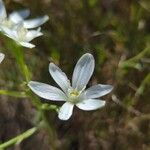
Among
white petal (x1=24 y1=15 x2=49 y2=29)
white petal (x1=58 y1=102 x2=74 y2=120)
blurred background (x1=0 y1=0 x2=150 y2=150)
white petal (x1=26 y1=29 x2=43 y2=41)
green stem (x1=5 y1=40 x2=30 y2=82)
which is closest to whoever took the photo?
white petal (x1=58 y1=102 x2=74 y2=120)

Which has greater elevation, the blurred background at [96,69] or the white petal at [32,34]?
the white petal at [32,34]

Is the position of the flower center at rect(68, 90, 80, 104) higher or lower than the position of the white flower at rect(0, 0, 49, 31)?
lower

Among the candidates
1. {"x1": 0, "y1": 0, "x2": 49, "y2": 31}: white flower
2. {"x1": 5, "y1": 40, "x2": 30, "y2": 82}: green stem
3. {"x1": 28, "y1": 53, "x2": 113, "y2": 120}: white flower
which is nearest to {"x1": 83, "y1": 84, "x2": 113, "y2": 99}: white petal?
{"x1": 28, "y1": 53, "x2": 113, "y2": 120}: white flower

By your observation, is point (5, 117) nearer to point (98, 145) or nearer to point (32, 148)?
point (32, 148)

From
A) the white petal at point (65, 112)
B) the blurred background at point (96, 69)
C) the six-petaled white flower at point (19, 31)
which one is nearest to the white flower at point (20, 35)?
the six-petaled white flower at point (19, 31)

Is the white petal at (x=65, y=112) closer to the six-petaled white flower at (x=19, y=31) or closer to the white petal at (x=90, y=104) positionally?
the white petal at (x=90, y=104)

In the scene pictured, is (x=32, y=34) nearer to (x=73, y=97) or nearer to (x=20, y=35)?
(x=20, y=35)

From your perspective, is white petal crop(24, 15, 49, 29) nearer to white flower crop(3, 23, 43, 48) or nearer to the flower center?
white flower crop(3, 23, 43, 48)

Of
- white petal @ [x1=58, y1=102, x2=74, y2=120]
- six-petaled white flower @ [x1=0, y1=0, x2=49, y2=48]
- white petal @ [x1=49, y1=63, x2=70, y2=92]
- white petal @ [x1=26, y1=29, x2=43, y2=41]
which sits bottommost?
white petal @ [x1=58, y1=102, x2=74, y2=120]
